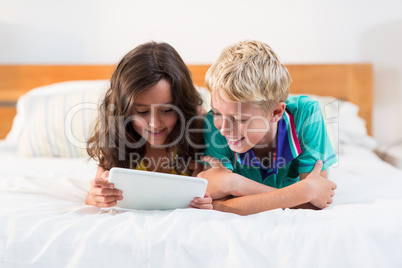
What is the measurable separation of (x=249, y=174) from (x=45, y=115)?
40.8 inches

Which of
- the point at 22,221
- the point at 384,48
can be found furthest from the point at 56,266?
the point at 384,48

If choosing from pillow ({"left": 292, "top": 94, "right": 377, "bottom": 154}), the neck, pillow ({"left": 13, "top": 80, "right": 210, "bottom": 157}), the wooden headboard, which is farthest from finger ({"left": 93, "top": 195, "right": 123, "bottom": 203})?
the wooden headboard

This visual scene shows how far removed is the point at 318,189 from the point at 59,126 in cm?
120

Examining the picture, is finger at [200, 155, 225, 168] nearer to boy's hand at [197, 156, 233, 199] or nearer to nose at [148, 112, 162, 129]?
boy's hand at [197, 156, 233, 199]

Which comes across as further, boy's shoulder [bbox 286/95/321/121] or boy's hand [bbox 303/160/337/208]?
boy's shoulder [bbox 286/95/321/121]

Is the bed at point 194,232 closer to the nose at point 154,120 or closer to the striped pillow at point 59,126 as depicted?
the nose at point 154,120

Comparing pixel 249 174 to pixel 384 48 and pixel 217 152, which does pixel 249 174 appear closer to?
pixel 217 152

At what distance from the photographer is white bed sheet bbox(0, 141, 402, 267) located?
769 mm

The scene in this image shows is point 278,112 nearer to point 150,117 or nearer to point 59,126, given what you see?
point 150,117

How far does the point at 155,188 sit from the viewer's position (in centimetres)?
92

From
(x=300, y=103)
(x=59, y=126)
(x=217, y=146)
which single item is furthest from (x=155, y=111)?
(x=59, y=126)

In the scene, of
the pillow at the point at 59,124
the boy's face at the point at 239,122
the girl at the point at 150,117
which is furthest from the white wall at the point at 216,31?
the boy's face at the point at 239,122

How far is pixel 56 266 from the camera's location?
30.8 inches

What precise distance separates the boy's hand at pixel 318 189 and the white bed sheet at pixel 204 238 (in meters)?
0.05
